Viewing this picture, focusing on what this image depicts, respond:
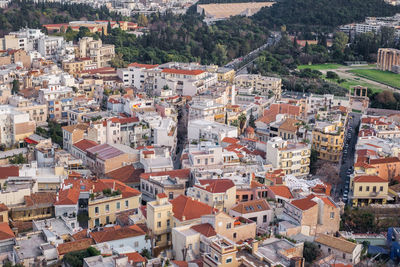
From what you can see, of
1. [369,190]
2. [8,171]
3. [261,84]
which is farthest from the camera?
[261,84]

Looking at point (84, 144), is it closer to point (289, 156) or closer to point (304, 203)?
point (289, 156)

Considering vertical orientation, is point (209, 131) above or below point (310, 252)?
above

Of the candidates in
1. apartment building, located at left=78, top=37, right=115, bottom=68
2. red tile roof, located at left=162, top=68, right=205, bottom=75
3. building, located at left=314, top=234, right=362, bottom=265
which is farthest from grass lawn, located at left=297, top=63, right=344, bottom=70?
building, located at left=314, top=234, right=362, bottom=265

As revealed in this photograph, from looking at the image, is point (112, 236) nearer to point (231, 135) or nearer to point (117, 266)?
point (117, 266)

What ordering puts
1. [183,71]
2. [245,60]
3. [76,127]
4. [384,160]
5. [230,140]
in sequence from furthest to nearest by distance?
1. [245,60]
2. [183,71]
3. [76,127]
4. [230,140]
5. [384,160]

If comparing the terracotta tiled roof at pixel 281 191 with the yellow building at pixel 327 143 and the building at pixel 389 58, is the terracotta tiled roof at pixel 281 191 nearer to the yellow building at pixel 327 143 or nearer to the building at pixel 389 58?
the yellow building at pixel 327 143

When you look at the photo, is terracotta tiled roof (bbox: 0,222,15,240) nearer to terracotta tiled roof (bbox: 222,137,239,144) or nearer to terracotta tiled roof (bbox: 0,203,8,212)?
terracotta tiled roof (bbox: 0,203,8,212)

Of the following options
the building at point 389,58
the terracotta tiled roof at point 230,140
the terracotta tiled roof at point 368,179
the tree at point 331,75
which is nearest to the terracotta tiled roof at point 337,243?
the terracotta tiled roof at point 368,179

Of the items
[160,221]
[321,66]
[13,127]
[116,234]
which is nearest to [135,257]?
[116,234]
